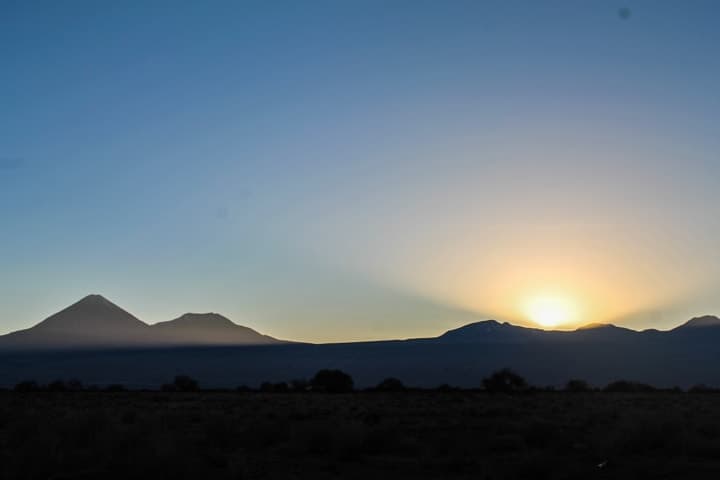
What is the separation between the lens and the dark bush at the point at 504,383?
81250mm

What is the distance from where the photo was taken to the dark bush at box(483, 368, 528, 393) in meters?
81.2

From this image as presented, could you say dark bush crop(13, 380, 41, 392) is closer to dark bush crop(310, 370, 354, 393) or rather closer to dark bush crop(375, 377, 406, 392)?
dark bush crop(310, 370, 354, 393)

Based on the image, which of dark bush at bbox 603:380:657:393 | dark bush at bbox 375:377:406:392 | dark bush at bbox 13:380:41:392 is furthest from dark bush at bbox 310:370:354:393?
dark bush at bbox 13:380:41:392

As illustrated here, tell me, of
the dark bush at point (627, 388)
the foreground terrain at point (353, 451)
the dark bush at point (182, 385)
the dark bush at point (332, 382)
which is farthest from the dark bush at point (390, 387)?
the foreground terrain at point (353, 451)

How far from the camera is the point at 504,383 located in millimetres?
83562

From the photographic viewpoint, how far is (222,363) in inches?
6629

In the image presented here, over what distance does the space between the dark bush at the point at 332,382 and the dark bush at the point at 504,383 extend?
13332 mm

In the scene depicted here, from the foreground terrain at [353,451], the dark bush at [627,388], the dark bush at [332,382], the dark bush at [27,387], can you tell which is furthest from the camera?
the dark bush at [332,382]

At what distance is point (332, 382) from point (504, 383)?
16.7m

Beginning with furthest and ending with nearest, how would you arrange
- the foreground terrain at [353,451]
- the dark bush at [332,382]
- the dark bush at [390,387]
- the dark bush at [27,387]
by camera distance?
the dark bush at [332,382]
the dark bush at [27,387]
the dark bush at [390,387]
the foreground terrain at [353,451]

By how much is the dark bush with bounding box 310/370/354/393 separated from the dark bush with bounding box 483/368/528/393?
43.7ft

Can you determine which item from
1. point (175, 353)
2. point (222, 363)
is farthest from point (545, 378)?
point (175, 353)

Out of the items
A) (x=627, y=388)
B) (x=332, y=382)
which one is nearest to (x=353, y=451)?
(x=332, y=382)

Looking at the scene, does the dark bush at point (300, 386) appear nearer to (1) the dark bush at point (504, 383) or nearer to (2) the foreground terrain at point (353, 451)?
(1) the dark bush at point (504, 383)
